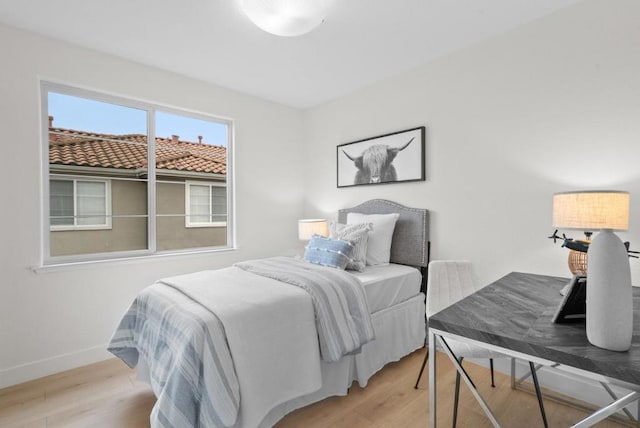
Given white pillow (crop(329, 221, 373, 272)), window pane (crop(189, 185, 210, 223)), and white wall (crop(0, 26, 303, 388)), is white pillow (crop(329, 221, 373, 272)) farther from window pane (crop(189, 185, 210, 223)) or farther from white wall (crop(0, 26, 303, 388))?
window pane (crop(189, 185, 210, 223))

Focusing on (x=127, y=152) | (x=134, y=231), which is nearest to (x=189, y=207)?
(x=134, y=231)

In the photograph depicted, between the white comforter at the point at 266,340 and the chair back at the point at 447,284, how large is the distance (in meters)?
0.78

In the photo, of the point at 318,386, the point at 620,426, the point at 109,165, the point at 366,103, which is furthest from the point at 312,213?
the point at 620,426

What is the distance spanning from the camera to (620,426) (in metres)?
1.72

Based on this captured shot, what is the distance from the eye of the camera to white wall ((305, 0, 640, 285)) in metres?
1.91

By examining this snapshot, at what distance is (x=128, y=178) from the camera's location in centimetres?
291

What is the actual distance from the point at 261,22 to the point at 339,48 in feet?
2.81

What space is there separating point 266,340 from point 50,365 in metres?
1.97

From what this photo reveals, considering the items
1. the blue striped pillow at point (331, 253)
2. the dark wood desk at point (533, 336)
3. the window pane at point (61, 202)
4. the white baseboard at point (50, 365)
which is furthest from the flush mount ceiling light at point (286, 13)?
the white baseboard at point (50, 365)

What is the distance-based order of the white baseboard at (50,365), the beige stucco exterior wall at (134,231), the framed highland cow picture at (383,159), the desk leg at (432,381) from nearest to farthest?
the desk leg at (432,381), the white baseboard at (50,365), the beige stucco exterior wall at (134,231), the framed highland cow picture at (383,159)

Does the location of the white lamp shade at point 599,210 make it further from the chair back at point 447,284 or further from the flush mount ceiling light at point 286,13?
the flush mount ceiling light at point 286,13

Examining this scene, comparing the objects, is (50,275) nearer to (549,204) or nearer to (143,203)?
(143,203)

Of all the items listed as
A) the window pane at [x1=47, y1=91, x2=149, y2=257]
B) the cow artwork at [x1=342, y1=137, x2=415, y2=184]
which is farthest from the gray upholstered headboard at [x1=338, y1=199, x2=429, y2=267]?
the window pane at [x1=47, y1=91, x2=149, y2=257]

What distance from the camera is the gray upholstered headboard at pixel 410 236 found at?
2.79 meters
